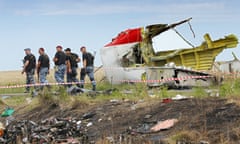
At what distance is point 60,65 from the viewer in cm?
2402

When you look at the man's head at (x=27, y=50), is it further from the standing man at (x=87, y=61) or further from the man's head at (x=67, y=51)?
the standing man at (x=87, y=61)

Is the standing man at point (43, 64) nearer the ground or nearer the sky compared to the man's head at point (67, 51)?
nearer the ground

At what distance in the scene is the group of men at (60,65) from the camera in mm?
24062

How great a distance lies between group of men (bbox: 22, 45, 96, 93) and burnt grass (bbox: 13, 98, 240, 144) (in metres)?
8.61

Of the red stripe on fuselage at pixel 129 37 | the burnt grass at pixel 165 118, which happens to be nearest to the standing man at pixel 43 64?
the red stripe on fuselage at pixel 129 37

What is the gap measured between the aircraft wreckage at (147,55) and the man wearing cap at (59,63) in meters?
4.43

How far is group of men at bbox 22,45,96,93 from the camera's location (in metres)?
24.1

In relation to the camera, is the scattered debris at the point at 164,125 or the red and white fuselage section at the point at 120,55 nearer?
the scattered debris at the point at 164,125

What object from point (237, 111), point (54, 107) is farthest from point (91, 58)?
point (237, 111)

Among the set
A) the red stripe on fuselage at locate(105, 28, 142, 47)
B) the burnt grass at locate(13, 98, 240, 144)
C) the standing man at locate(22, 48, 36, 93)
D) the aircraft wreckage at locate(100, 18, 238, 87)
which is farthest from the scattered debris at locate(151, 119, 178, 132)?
the red stripe on fuselage at locate(105, 28, 142, 47)

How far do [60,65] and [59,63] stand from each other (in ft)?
0.31

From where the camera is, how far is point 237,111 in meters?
11.8

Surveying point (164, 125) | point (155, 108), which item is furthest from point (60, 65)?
point (164, 125)

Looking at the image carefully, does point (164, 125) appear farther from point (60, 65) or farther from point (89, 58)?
point (89, 58)
